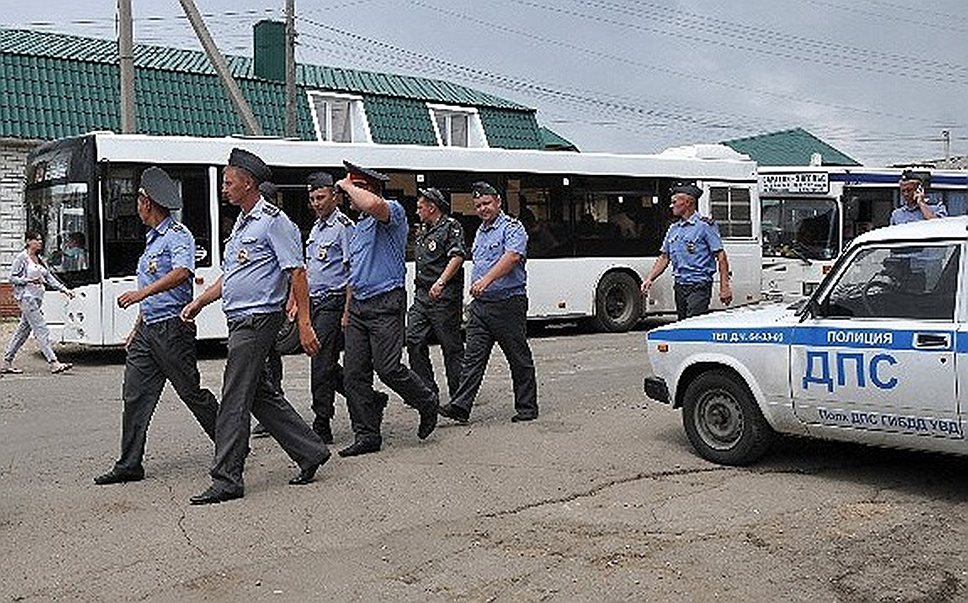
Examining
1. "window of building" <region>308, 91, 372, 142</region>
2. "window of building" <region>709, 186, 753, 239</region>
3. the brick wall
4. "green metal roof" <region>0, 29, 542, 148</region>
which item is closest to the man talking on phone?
"window of building" <region>709, 186, 753, 239</region>

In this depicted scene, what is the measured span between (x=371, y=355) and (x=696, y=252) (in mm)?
3689

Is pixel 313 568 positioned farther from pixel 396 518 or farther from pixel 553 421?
pixel 553 421

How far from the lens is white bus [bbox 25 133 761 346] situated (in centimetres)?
1414

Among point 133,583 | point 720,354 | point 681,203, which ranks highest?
point 681,203

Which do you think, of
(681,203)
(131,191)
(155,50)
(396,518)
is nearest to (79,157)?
(131,191)

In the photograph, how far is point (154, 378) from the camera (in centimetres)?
716

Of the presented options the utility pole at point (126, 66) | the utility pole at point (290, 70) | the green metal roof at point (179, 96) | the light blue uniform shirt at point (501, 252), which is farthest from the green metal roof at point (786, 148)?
the light blue uniform shirt at point (501, 252)

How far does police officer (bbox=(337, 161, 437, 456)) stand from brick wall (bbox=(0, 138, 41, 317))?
17.3 metres

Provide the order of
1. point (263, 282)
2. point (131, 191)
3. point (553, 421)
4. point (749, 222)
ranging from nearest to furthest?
point (263, 282) → point (553, 421) → point (131, 191) → point (749, 222)

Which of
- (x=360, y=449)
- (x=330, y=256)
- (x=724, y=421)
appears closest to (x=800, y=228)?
(x=724, y=421)

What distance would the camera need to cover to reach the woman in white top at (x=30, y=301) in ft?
45.3

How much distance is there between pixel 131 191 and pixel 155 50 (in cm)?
1715

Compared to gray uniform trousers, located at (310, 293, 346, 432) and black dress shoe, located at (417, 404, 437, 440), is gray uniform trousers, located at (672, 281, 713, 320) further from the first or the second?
gray uniform trousers, located at (310, 293, 346, 432)

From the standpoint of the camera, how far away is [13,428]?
9516 mm
